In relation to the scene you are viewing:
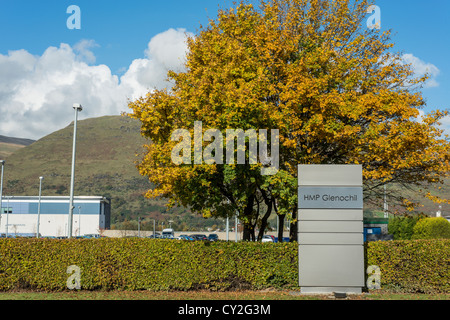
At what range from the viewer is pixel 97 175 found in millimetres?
131625

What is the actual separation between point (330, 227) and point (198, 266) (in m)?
4.77

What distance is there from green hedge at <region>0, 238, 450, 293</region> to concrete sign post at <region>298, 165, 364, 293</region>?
0.83m

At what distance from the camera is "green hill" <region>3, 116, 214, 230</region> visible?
116000mm

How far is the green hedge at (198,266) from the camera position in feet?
51.9

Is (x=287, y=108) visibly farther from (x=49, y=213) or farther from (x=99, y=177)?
(x=99, y=177)

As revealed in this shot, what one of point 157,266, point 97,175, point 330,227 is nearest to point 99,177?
point 97,175

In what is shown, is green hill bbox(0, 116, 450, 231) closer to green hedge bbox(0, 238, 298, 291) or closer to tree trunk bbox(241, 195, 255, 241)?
tree trunk bbox(241, 195, 255, 241)

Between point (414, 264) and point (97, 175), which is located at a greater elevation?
point (97, 175)

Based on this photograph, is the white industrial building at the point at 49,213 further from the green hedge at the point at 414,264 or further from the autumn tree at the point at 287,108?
the green hedge at the point at 414,264

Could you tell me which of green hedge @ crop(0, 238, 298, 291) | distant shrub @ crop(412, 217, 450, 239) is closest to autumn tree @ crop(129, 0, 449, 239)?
green hedge @ crop(0, 238, 298, 291)

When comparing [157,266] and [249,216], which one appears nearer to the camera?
[157,266]

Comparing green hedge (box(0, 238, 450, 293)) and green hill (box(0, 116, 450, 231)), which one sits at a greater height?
green hill (box(0, 116, 450, 231))

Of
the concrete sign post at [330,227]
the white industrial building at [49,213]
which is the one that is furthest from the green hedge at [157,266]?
the white industrial building at [49,213]
